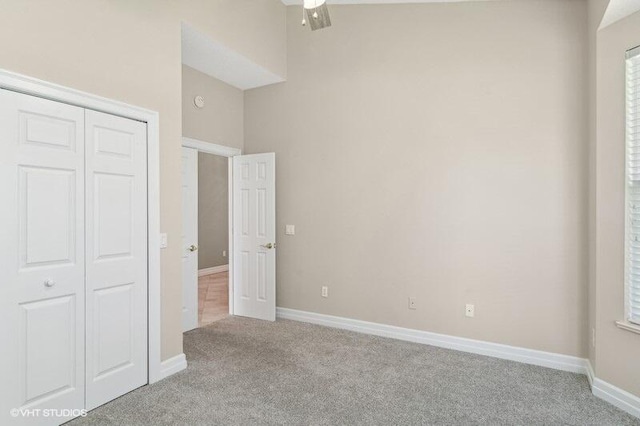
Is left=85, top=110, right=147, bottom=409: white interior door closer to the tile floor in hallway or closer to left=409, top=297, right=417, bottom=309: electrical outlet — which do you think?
the tile floor in hallway

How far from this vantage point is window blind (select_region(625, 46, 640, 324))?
245 cm

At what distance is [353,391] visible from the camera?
2.70 meters

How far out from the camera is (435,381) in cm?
288

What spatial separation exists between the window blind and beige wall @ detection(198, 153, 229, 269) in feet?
20.6

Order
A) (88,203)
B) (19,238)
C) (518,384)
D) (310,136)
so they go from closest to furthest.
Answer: (19,238), (88,203), (518,384), (310,136)

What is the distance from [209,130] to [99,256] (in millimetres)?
2237

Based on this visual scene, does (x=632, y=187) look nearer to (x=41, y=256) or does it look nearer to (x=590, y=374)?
(x=590, y=374)

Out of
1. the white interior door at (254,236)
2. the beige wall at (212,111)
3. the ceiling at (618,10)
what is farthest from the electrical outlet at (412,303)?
the beige wall at (212,111)

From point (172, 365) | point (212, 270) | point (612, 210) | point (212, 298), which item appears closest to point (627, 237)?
point (612, 210)

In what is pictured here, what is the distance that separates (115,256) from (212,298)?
10.4 feet

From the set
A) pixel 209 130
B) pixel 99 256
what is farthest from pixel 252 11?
pixel 99 256

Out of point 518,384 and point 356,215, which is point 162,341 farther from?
point 518,384

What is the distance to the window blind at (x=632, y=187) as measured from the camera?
2.45 m

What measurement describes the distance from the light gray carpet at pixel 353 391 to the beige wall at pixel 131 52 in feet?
1.66
